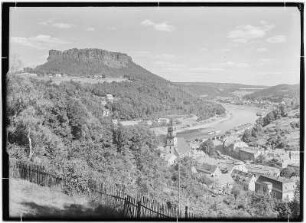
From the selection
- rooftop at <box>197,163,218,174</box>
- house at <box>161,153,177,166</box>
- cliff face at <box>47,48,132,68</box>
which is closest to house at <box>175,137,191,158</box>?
house at <box>161,153,177,166</box>

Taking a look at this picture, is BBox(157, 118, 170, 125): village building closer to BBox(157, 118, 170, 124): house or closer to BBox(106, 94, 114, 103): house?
BBox(157, 118, 170, 124): house

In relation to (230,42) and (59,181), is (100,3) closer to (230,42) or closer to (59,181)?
(230,42)

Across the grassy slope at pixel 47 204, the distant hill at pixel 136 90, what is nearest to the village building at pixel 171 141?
the distant hill at pixel 136 90

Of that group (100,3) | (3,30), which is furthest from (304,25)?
(3,30)

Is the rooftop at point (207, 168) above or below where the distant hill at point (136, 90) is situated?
below

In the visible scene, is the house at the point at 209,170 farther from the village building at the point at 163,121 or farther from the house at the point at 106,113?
the house at the point at 106,113

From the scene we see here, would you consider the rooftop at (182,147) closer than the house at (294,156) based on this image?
No
